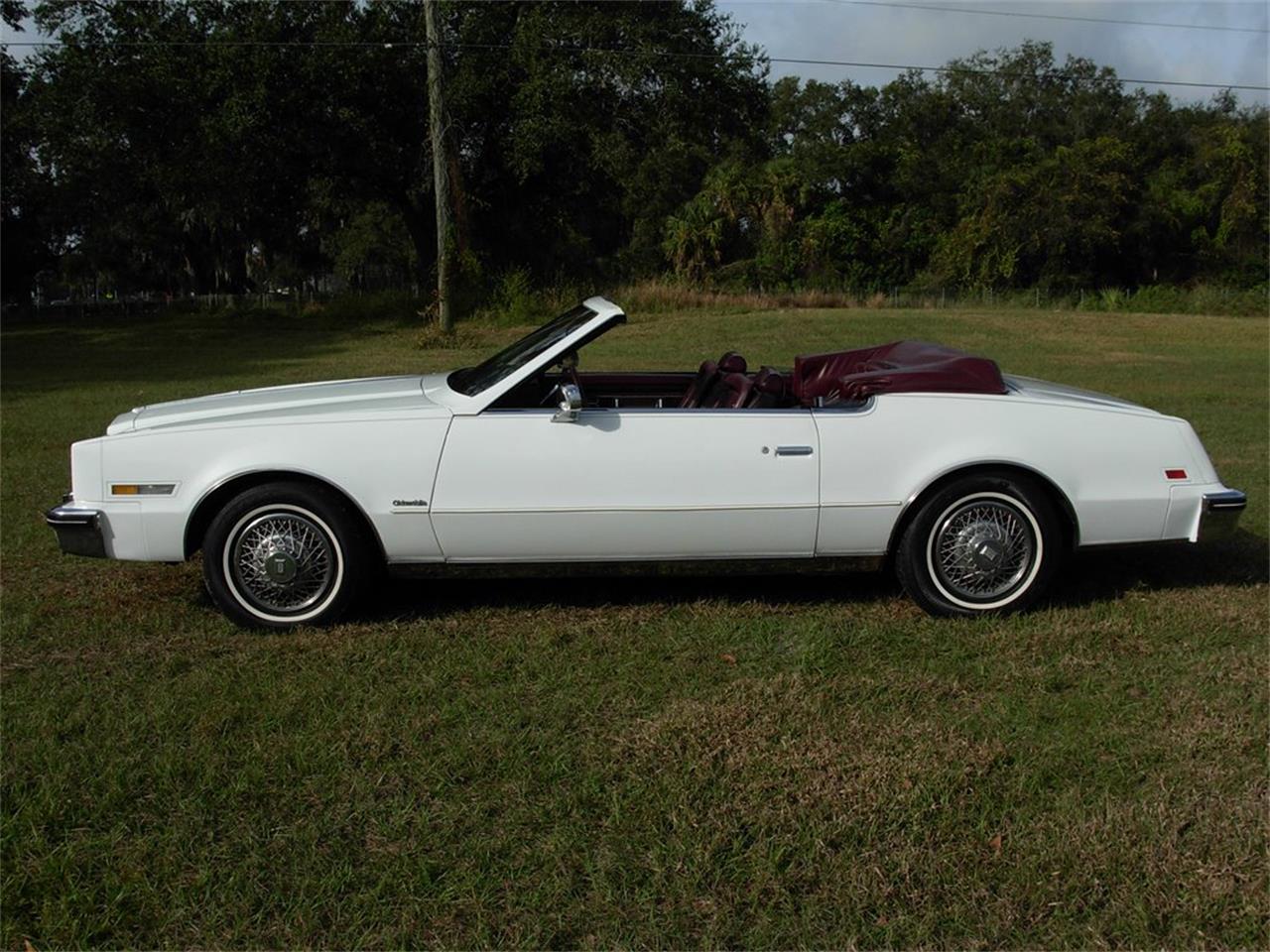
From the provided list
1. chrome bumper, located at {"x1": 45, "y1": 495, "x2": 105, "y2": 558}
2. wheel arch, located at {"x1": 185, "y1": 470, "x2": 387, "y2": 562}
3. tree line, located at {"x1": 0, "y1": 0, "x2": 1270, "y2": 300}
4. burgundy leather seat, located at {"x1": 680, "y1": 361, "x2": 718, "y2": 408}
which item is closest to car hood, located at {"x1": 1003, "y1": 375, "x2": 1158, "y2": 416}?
burgundy leather seat, located at {"x1": 680, "y1": 361, "x2": 718, "y2": 408}

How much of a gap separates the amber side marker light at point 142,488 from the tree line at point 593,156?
72.6ft

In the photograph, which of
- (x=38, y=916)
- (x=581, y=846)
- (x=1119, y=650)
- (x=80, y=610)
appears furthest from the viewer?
(x=80, y=610)

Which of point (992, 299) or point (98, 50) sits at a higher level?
point (98, 50)

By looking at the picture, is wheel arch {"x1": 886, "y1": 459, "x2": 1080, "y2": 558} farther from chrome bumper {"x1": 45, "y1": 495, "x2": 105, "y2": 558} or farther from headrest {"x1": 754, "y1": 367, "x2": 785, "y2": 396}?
chrome bumper {"x1": 45, "y1": 495, "x2": 105, "y2": 558}

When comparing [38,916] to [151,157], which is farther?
[151,157]

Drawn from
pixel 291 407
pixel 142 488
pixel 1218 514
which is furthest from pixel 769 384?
pixel 142 488

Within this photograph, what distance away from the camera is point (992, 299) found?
3378 cm

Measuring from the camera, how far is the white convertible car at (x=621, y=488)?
177 inches

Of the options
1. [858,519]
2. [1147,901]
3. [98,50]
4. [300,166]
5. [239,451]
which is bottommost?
[1147,901]

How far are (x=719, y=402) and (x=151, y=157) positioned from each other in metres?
29.4

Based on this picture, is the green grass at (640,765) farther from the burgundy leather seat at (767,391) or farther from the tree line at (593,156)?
the tree line at (593,156)

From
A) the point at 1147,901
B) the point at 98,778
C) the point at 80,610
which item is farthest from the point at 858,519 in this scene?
the point at 80,610

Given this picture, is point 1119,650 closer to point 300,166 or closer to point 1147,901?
point 1147,901

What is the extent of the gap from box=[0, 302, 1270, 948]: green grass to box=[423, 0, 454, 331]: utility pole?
61.8ft
